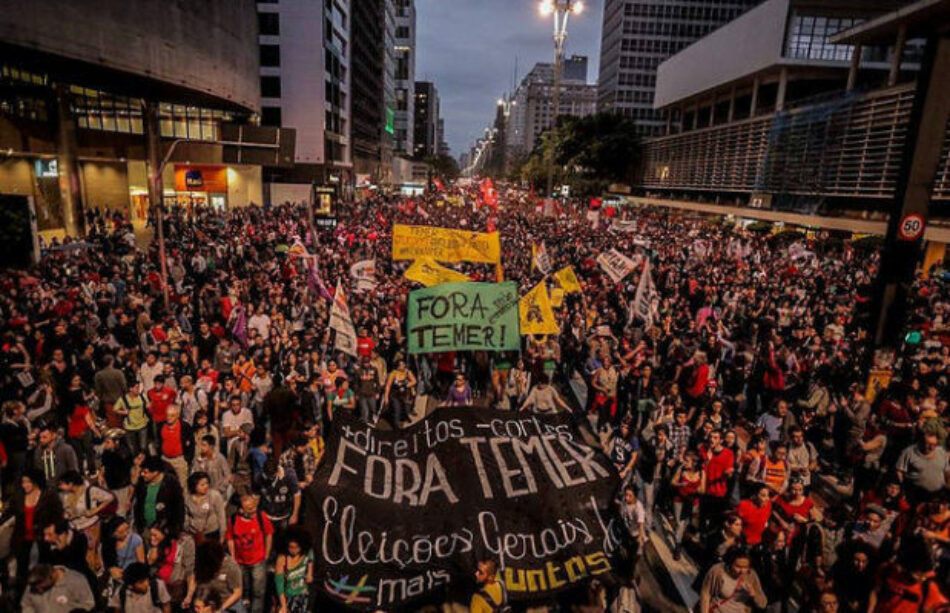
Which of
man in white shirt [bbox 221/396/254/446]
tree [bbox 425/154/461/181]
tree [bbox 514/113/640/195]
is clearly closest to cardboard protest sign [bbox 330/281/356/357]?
man in white shirt [bbox 221/396/254/446]

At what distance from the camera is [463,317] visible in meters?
8.87

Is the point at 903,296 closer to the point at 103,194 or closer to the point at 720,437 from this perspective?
the point at 720,437

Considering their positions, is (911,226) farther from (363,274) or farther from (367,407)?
(363,274)

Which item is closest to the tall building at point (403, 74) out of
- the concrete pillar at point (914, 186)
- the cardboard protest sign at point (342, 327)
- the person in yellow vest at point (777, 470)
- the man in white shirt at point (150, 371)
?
the cardboard protest sign at point (342, 327)

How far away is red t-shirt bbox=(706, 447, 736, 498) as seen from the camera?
6797 millimetres

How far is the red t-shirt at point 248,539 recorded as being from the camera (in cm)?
543

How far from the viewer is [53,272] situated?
15625 mm

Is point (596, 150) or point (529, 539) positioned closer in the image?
point (529, 539)

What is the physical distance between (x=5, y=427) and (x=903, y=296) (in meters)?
13.8

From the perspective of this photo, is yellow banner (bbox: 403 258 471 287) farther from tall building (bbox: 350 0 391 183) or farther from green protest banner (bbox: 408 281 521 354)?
tall building (bbox: 350 0 391 183)

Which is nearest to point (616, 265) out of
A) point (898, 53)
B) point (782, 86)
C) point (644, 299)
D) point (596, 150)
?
point (644, 299)

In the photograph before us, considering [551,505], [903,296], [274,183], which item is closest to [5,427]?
[551,505]

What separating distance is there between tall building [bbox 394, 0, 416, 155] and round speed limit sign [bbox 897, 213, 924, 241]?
13829cm

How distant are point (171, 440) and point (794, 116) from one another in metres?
45.3
